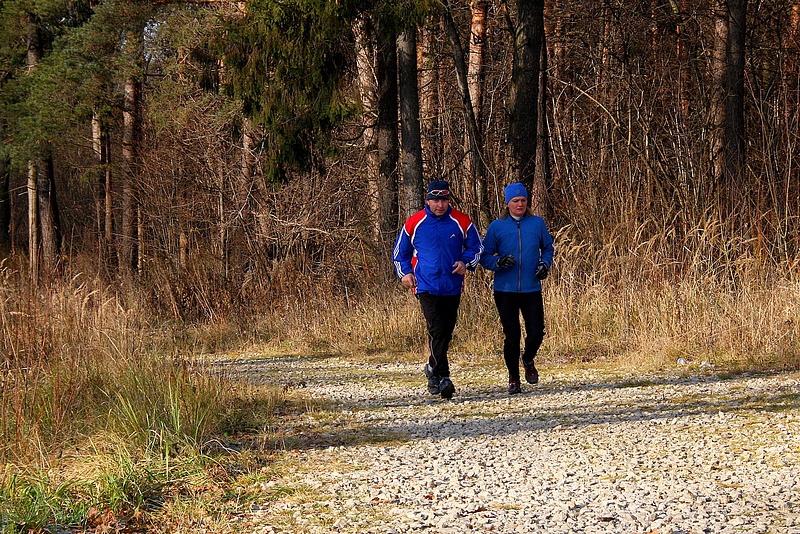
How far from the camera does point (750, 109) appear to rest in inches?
699

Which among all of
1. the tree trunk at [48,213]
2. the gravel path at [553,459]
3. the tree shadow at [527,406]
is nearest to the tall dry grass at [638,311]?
the gravel path at [553,459]

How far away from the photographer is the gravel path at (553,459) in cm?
486

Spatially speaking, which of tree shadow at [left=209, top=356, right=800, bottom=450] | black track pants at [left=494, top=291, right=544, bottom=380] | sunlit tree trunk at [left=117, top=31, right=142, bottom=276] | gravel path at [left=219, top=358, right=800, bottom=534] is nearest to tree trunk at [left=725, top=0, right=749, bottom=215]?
gravel path at [left=219, top=358, right=800, bottom=534]

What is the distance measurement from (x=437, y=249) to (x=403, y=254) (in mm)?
354

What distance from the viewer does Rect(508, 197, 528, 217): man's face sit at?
874 centimetres

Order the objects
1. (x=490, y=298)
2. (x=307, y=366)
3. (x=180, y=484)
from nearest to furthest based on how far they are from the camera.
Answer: (x=180, y=484) < (x=307, y=366) < (x=490, y=298)

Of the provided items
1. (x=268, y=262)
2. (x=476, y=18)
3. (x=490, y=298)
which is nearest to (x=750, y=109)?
(x=476, y=18)

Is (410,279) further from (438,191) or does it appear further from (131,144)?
(131,144)

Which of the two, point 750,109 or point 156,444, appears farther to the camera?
point 750,109

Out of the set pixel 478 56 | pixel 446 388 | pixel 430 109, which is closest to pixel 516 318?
pixel 446 388

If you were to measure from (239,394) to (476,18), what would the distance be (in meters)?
12.3

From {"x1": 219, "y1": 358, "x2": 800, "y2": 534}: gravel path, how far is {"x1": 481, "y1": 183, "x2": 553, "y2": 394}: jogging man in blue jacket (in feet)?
1.92

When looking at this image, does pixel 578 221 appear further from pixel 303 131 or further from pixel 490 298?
pixel 303 131

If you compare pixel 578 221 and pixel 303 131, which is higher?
pixel 303 131
